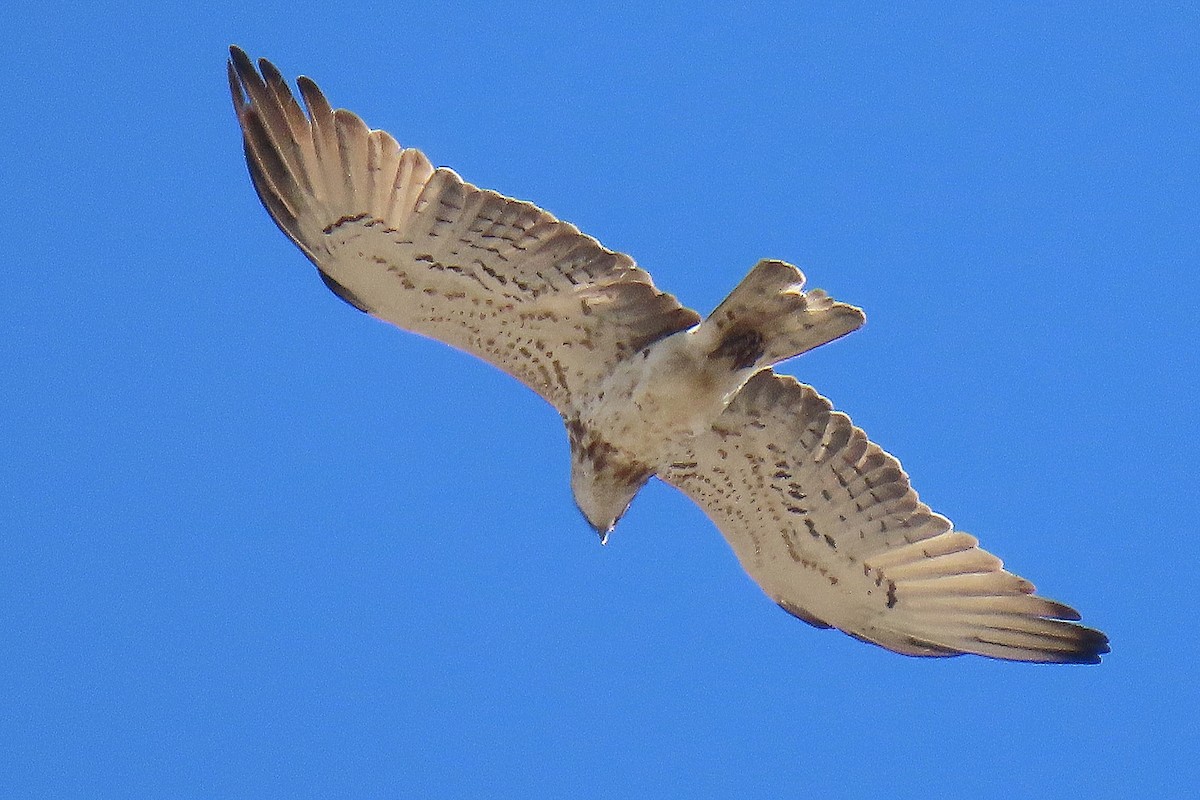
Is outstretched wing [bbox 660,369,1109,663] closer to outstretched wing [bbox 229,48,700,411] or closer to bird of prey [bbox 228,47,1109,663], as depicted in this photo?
bird of prey [bbox 228,47,1109,663]

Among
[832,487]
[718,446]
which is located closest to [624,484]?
[718,446]

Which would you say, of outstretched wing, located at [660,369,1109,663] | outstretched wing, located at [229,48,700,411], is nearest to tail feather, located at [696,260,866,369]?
outstretched wing, located at [229,48,700,411]

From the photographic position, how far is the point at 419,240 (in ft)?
25.3

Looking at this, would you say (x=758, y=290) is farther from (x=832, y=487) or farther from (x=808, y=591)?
(x=808, y=591)

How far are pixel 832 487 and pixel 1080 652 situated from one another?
1.45m

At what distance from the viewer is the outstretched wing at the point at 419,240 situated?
25.1ft

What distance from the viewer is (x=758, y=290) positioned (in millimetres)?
7551

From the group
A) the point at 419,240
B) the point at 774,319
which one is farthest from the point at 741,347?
the point at 419,240

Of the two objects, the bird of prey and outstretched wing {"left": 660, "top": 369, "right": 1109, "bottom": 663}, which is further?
outstretched wing {"left": 660, "top": 369, "right": 1109, "bottom": 663}

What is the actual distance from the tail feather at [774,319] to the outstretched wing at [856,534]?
0.48 m

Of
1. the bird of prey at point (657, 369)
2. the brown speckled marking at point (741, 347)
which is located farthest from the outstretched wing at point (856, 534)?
the brown speckled marking at point (741, 347)

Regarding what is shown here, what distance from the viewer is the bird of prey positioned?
7.66m

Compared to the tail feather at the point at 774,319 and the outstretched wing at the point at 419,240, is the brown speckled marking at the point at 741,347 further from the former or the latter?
the outstretched wing at the point at 419,240

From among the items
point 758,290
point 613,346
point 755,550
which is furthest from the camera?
point 755,550
